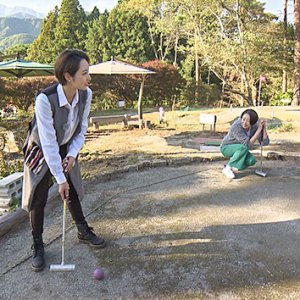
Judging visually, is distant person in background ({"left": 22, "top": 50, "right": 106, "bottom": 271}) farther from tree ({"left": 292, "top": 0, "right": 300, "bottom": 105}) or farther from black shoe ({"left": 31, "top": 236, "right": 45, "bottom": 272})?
tree ({"left": 292, "top": 0, "right": 300, "bottom": 105})

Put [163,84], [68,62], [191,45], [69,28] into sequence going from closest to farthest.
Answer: [68,62]
[163,84]
[191,45]
[69,28]

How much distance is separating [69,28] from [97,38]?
229cm

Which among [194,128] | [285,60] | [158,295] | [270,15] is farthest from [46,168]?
[270,15]

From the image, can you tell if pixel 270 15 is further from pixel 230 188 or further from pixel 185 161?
pixel 230 188

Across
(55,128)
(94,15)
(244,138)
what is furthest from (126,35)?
(55,128)

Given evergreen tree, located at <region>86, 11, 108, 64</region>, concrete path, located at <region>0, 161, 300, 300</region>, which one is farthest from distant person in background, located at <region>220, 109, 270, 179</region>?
evergreen tree, located at <region>86, 11, 108, 64</region>

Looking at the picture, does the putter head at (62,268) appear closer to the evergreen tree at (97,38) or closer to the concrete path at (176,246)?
the concrete path at (176,246)

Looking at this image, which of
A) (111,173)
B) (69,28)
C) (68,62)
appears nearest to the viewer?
→ (68,62)

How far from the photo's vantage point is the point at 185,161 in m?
4.91

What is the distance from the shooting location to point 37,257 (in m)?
2.26

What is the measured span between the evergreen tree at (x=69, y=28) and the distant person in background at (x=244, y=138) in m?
21.1

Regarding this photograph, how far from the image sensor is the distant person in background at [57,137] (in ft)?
6.70

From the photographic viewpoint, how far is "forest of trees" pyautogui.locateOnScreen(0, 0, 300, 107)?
46.3 feet

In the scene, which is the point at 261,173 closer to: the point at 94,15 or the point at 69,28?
the point at 69,28
